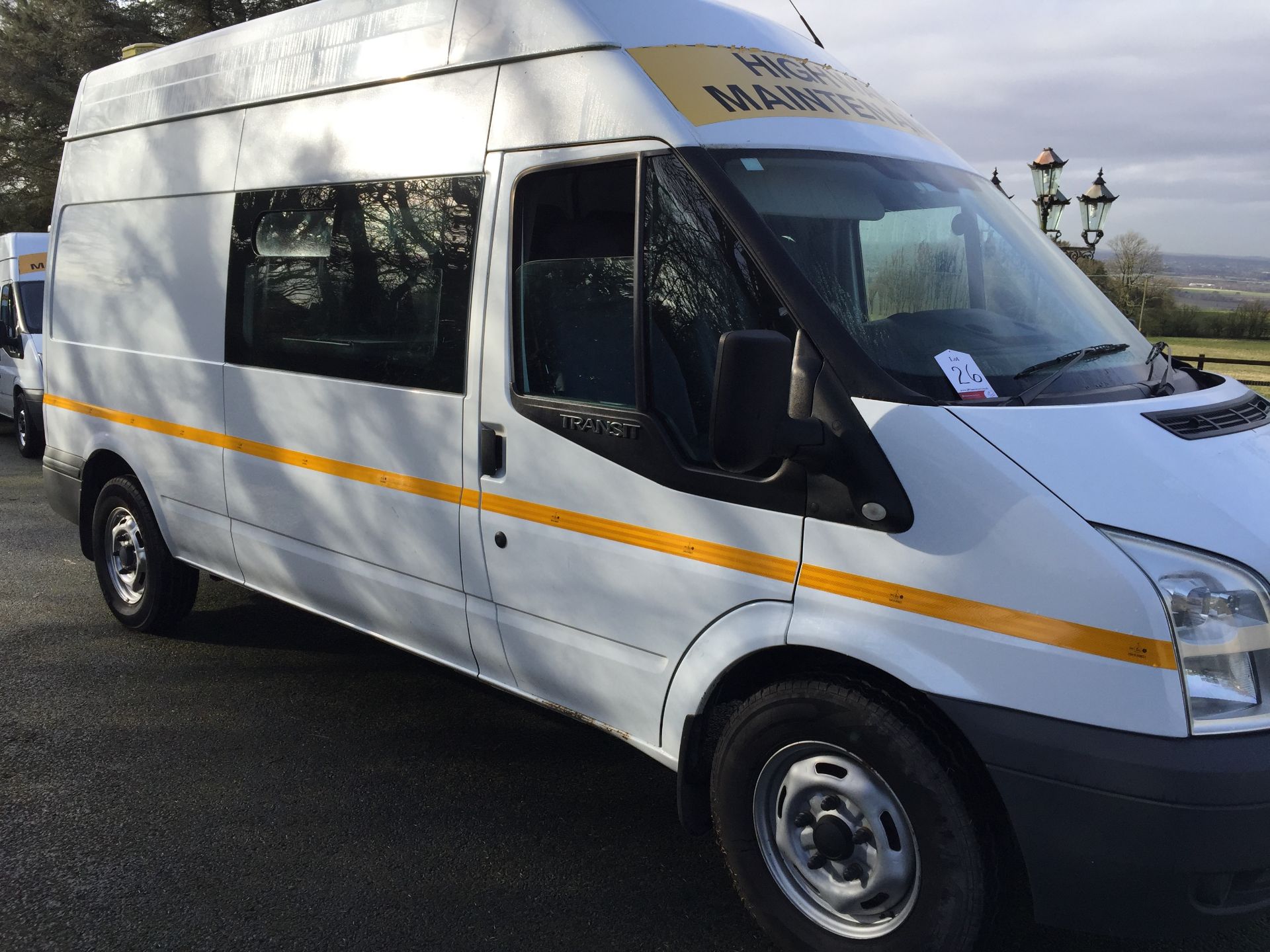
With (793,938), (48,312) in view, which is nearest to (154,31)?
(48,312)

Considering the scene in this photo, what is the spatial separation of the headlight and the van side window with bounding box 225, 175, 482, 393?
214 centimetres

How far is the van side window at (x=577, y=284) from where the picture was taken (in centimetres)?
305

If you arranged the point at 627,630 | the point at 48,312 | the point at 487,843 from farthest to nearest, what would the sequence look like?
the point at 48,312 < the point at 487,843 < the point at 627,630

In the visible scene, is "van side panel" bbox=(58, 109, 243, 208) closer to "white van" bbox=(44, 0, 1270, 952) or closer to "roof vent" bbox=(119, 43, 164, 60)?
"white van" bbox=(44, 0, 1270, 952)

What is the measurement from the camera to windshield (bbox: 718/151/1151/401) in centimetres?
273

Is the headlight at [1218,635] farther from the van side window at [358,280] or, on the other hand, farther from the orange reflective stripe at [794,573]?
the van side window at [358,280]

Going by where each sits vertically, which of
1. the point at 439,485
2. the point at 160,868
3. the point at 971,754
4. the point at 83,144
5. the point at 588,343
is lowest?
the point at 160,868

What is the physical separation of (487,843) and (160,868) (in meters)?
0.99

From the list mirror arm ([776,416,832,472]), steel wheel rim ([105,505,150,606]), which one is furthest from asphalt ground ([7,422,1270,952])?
mirror arm ([776,416,832,472])

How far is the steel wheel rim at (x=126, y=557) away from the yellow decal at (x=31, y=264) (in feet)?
29.2

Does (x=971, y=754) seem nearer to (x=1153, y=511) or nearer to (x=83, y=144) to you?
(x=1153, y=511)

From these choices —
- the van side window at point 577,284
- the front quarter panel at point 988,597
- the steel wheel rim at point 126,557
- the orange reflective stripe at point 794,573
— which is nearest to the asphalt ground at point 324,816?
the steel wheel rim at point 126,557

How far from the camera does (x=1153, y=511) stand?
232cm

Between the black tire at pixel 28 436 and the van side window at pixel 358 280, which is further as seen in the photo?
the black tire at pixel 28 436
